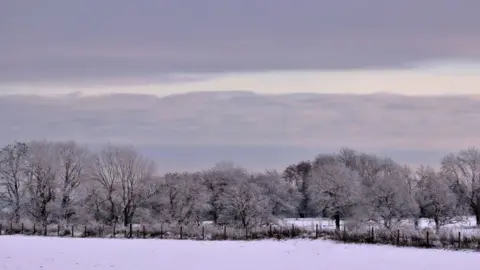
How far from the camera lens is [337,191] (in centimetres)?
9200

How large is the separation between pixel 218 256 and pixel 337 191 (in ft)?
174

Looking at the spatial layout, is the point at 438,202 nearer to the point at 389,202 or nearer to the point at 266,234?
the point at 389,202

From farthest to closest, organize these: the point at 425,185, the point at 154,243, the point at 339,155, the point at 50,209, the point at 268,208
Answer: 1. the point at 339,155
2. the point at 425,185
3. the point at 268,208
4. the point at 50,209
5. the point at 154,243

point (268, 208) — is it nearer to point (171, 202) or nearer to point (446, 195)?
point (171, 202)

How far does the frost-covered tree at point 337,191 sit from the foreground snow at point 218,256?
4310 centimetres

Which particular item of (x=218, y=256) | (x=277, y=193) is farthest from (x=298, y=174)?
(x=218, y=256)

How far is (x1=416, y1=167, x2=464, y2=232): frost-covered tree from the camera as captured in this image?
91.8 metres

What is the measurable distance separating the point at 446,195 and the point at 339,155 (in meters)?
34.8

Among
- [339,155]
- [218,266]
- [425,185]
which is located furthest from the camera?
[339,155]

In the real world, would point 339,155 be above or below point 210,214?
above

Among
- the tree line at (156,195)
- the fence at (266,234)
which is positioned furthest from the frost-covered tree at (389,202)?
the fence at (266,234)

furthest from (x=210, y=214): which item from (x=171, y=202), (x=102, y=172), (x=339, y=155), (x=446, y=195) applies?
(x=339, y=155)

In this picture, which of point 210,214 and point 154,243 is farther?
point 210,214

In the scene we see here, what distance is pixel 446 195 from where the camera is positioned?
316 ft
